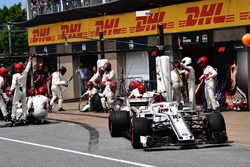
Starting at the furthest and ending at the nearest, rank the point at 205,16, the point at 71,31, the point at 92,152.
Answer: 1. the point at 71,31
2. the point at 205,16
3. the point at 92,152

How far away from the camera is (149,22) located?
2553cm

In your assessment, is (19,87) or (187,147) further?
(19,87)

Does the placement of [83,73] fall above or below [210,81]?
above

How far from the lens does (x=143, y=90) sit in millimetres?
16203

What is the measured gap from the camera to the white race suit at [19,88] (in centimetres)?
1841

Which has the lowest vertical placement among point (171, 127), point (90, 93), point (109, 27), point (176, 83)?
point (171, 127)

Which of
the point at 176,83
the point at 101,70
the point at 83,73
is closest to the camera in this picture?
the point at 176,83

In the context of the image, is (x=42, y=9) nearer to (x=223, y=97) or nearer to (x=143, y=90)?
(x=223, y=97)

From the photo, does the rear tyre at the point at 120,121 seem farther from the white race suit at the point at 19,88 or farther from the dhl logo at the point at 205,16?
the dhl logo at the point at 205,16

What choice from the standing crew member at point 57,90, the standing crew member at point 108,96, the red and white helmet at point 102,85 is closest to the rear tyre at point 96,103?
the standing crew member at point 108,96

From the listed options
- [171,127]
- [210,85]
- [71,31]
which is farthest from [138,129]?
[71,31]

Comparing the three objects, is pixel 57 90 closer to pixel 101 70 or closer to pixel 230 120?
pixel 101 70

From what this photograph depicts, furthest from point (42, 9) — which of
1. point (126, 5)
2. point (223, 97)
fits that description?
point (223, 97)

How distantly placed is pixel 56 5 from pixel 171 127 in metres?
21.2
